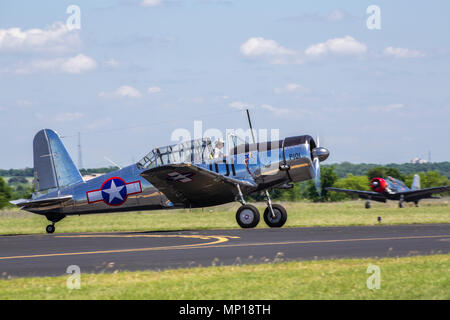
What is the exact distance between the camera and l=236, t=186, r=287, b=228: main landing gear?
20375mm

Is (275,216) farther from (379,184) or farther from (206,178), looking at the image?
(379,184)

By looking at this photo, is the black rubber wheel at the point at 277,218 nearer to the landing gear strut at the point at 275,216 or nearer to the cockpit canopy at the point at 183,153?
the landing gear strut at the point at 275,216

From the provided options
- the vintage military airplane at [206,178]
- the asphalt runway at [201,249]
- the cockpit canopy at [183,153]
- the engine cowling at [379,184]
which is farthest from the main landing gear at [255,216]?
the engine cowling at [379,184]

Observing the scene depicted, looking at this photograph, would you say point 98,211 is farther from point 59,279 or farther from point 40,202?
point 59,279

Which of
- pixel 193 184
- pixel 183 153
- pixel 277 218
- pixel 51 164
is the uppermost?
pixel 183 153

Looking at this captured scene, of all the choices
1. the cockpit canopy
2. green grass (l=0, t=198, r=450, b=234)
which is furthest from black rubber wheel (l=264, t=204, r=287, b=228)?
the cockpit canopy

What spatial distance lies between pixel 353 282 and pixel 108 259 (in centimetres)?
564

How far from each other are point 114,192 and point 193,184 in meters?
3.22

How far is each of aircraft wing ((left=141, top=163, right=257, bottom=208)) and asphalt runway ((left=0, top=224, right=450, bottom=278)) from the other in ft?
6.55

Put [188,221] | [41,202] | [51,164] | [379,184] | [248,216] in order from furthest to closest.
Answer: [379,184] < [188,221] < [51,164] < [41,202] < [248,216]

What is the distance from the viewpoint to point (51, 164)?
23781 millimetres

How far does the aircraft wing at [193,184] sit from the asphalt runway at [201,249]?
78.6 inches

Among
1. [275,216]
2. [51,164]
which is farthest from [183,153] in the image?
[51,164]

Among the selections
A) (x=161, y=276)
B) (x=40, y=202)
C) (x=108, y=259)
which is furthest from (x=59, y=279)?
(x=40, y=202)
